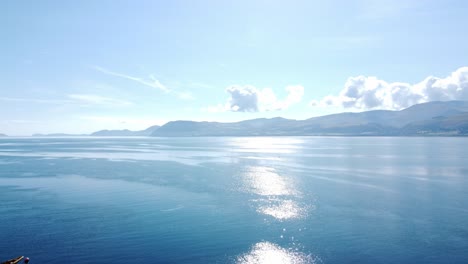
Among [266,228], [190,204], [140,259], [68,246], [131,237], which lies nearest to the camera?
[140,259]

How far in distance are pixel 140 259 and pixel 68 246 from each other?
818cm

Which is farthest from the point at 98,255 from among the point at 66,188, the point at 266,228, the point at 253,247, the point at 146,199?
the point at 66,188

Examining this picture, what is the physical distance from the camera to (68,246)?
3147 cm

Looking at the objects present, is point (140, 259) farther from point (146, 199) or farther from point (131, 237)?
point (146, 199)

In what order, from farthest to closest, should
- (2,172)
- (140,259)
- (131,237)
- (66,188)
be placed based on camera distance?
(2,172) → (66,188) → (131,237) → (140,259)

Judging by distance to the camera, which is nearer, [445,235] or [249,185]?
[445,235]

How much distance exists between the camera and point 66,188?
60656 mm

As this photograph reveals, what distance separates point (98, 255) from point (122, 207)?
56.9 feet

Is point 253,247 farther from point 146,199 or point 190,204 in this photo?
point 146,199

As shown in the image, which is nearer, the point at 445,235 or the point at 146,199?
the point at 445,235

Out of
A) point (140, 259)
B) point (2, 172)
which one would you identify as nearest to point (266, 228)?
point (140, 259)

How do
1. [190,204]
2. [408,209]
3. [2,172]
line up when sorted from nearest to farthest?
[408,209]
[190,204]
[2,172]

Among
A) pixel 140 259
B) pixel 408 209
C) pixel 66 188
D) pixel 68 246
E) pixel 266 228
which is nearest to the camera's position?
pixel 140 259

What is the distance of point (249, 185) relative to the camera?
6681cm
